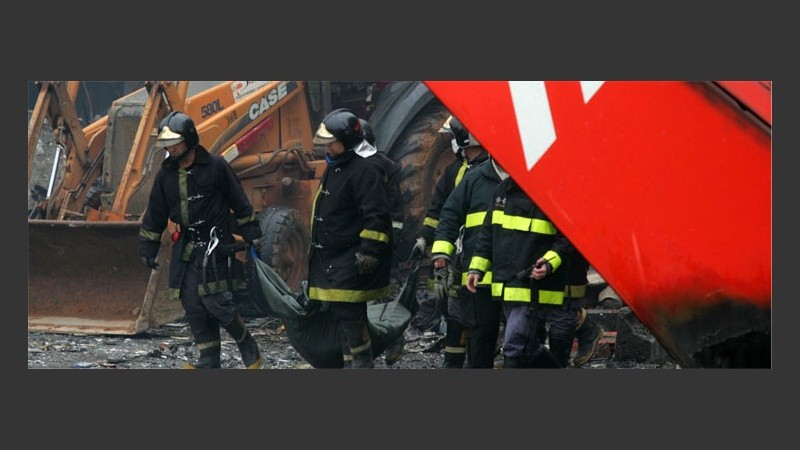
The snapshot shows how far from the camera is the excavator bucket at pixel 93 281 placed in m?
10.7

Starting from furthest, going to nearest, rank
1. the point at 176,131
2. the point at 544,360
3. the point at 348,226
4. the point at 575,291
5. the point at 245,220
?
the point at 245,220 < the point at 176,131 < the point at 348,226 < the point at 575,291 < the point at 544,360

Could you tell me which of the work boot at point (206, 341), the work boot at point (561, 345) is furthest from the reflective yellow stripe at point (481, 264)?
the work boot at point (206, 341)

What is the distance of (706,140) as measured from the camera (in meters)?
8.81

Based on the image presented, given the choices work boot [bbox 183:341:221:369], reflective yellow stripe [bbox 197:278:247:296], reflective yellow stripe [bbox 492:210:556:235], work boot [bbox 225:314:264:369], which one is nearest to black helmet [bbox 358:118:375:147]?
reflective yellow stripe [bbox 492:210:556:235]

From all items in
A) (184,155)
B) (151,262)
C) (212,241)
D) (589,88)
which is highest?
(589,88)

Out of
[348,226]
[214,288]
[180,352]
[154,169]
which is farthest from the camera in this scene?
[154,169]

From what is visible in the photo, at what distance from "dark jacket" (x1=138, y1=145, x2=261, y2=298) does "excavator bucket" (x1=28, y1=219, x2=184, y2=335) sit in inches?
30.2

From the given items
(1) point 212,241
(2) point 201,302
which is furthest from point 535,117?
→ (2) point 201,302

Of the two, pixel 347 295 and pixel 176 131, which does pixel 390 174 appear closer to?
pixel 347 295

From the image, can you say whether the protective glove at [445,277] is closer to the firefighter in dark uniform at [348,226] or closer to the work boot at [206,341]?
the firefighter in dark uniform at [348,226]

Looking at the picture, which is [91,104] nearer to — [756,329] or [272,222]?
[272,222]

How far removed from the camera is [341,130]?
31.3 feet

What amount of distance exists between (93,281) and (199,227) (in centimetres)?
166

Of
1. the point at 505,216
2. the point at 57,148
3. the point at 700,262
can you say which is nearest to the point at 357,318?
the point at 505,216
